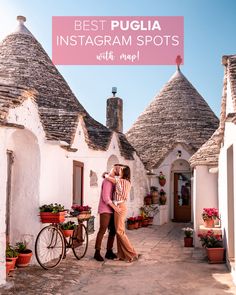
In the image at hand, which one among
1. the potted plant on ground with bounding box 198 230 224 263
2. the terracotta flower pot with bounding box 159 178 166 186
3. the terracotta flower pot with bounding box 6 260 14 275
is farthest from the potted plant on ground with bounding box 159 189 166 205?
the terracotta flower pot with bounding box 6 260 14 275

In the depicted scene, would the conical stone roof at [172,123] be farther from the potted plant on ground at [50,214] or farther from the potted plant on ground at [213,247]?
the potted plant on ground at [50,214]

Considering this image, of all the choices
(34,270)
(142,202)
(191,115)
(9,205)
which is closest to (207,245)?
(34,270)

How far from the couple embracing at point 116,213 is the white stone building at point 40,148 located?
1.14 metres

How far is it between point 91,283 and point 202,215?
175 inches

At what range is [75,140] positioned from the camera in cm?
1060

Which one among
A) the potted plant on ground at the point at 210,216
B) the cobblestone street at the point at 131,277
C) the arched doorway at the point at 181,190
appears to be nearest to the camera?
the cobblestone street at the point at 131,277

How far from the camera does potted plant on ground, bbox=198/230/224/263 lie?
8312mm

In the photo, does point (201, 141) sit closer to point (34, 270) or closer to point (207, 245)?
point (207, 245)

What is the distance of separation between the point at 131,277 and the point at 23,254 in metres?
2.03

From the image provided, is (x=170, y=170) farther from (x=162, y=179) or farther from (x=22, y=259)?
(x=22, y=259)

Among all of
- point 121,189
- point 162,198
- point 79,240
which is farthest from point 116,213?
point 162,198

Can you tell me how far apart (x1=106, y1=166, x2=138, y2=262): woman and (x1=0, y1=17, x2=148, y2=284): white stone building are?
136 cm

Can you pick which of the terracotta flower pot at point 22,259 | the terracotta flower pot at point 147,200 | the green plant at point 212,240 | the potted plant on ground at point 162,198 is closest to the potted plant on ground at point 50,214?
the terracotta flower pot at point 22,259

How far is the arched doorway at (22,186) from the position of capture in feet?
26.2
